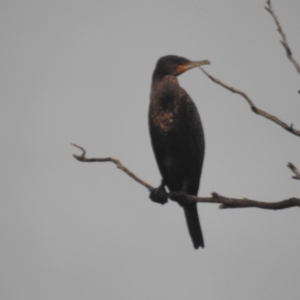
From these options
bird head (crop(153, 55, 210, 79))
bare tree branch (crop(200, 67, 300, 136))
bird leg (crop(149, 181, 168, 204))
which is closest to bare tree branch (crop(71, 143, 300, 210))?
bare tree branch (crop(200, 67, 300, 136))

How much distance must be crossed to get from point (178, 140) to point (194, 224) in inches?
35.7

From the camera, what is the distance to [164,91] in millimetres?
6430

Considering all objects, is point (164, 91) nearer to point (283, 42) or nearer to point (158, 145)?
point (158, 145)

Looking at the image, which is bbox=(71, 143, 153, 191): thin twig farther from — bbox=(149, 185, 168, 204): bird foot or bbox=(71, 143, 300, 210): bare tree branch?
bbox=(149, 185, 168, 204): bird foot

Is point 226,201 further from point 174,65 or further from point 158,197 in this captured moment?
point 174,65

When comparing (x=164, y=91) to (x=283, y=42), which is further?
(x=164, y=91)

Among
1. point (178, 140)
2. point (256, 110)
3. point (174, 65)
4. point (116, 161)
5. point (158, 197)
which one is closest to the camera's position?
point (256, 110)

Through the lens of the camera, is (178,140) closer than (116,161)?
No

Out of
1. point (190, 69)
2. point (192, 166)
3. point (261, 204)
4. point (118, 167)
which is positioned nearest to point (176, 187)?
point (192, 166)

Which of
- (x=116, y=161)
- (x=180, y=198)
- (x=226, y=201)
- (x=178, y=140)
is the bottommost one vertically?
(x=226, y=201)

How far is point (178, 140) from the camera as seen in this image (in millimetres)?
6309

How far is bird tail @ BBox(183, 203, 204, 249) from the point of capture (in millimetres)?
6316

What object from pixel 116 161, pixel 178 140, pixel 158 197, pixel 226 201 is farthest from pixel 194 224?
pixel 226 201

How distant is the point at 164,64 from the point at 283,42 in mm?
2734
